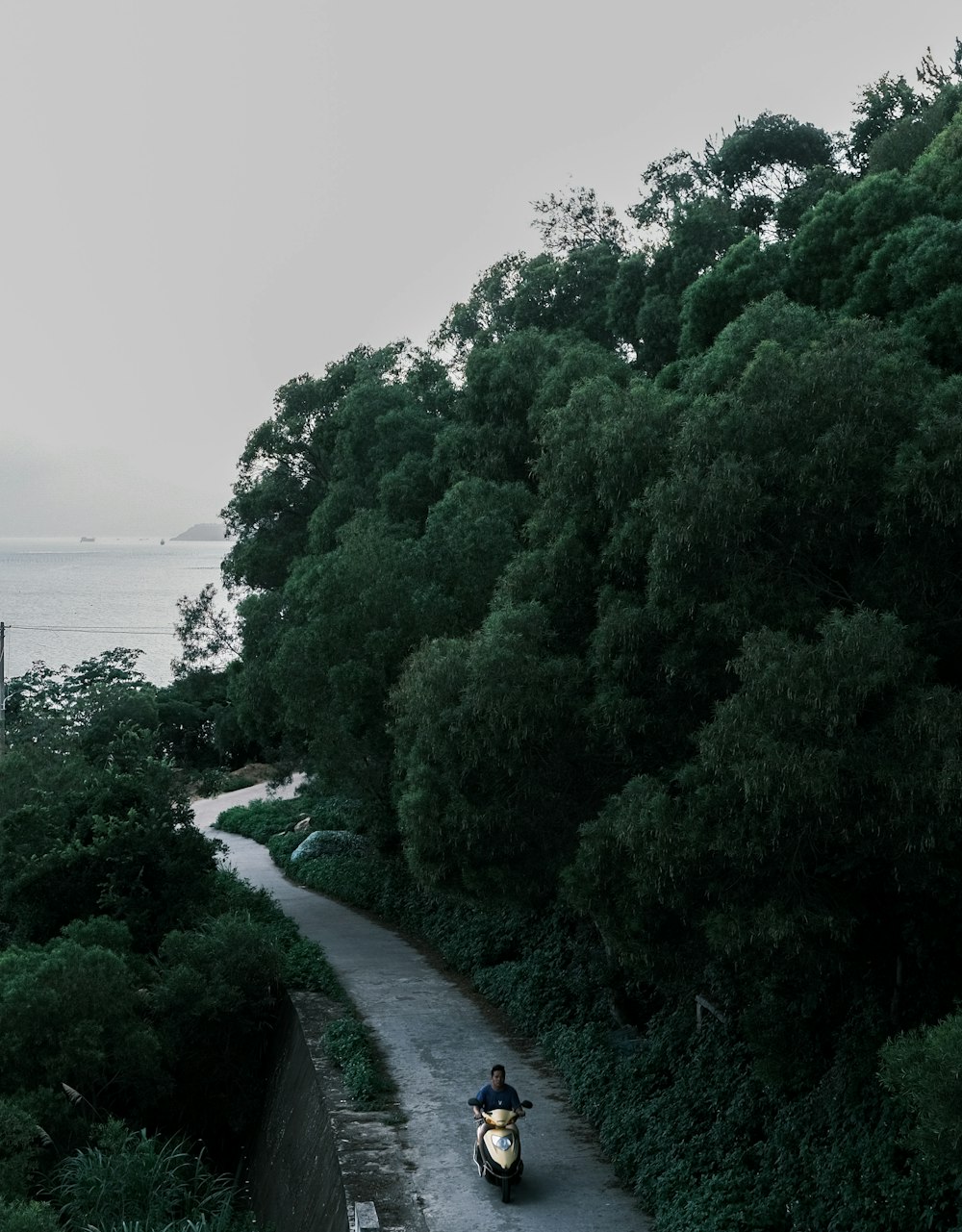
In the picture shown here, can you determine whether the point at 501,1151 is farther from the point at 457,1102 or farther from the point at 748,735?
the point at 748,735

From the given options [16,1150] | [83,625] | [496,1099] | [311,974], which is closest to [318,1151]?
[496,1099]

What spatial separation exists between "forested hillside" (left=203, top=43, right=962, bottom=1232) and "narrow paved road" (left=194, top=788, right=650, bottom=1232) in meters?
0.46

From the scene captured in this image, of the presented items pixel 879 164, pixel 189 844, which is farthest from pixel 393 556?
pixel 879 164

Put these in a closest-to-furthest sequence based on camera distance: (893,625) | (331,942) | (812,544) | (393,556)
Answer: (893,625) → (812,544) → (393,556) → (331,942)

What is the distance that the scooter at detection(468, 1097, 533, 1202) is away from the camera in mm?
11844

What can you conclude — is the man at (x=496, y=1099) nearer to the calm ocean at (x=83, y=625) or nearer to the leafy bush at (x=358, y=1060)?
the leafy bush at (x=358, y=1060)

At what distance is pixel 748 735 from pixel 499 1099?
16.1ft

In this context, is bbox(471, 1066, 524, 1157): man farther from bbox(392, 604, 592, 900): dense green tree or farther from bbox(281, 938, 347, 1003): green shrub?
bbox(281, 938, 347, 1003): green shrub

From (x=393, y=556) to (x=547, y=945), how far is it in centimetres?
645

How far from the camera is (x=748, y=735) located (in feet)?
31.7

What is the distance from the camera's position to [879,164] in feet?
88.9

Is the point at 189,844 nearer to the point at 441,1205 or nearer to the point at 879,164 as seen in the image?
the point at 441,1205

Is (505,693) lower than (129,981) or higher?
higher

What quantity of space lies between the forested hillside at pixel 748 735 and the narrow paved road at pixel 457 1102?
1.51ft
